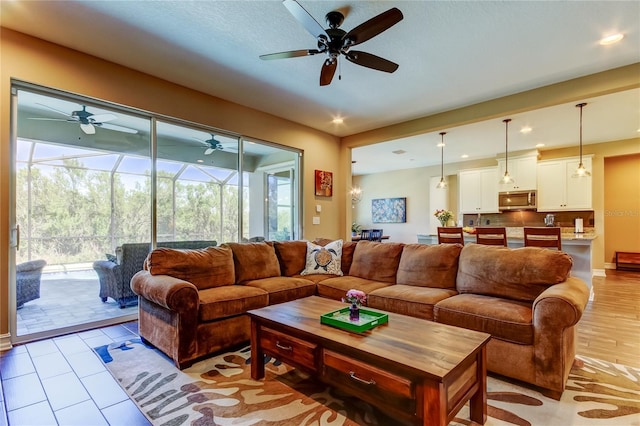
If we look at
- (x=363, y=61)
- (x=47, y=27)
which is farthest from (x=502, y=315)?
(x=47, y=27)

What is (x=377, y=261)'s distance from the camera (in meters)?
3.56

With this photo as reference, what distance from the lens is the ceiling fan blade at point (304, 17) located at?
202 cm

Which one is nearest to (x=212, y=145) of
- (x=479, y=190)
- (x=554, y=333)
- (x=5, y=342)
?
(x=5, y=342)

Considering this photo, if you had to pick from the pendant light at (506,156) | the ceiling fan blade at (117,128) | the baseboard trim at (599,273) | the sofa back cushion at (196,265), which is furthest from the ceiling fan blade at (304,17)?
the baseboard trim at (599,273)

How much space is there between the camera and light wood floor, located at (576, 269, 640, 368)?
264 centimetres

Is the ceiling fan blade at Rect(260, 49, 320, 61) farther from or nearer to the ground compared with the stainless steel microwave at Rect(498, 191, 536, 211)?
farther from the ground

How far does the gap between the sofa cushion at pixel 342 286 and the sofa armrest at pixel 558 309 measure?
1.41 metres

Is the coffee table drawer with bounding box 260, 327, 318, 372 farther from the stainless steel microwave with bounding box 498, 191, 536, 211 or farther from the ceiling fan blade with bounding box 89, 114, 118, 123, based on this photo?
the stainless steel microwave with bounding box 498, 191, 536, 211

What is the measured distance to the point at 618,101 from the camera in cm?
422

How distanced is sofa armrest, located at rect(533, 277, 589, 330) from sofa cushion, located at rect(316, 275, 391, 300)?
141 cm

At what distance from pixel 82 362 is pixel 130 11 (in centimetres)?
283

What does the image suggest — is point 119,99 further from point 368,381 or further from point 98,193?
point 368,381

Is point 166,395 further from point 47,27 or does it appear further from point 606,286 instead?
point 606,286

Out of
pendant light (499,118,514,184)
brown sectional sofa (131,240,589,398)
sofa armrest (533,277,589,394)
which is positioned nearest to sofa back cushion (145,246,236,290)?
brown sectional sofa (131,240,589,398)
